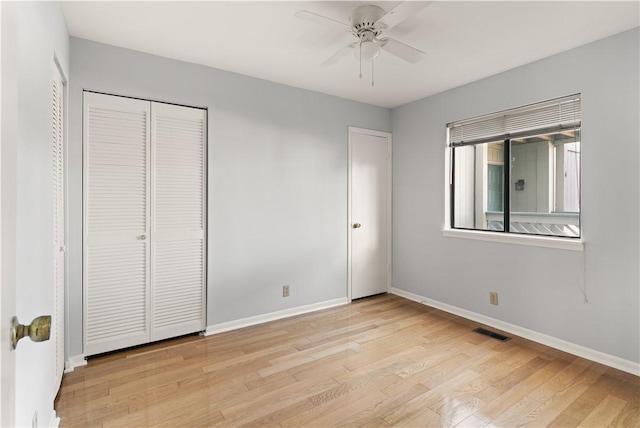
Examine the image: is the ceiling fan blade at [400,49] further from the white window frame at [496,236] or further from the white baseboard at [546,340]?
the white baseboard at [546,340]

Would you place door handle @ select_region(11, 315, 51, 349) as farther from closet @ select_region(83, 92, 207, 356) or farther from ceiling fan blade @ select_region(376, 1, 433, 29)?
closet @ select_region(83, 92, 207, 356)

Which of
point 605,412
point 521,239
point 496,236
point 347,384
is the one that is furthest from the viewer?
point 496,236

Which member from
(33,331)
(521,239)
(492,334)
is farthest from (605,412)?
(33,331)

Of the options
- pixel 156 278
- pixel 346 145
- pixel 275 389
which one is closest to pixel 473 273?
pixel 346 145

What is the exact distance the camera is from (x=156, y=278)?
2949 millimetres

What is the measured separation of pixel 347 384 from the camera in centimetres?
235

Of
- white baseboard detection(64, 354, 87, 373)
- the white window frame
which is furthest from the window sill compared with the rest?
white baseboard detection(64, 354, 87, 373)

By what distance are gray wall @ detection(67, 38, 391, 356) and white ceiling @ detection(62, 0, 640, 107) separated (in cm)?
21

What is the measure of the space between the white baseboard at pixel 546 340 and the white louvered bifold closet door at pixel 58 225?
3523mm

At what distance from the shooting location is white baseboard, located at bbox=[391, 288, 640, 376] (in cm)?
252

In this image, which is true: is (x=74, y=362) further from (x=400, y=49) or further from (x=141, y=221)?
(x=400, y=49)

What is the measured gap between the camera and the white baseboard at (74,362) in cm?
251

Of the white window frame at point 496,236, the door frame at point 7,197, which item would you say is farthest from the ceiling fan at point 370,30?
the white window frame at point 496,236

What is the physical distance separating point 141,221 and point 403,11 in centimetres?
250
